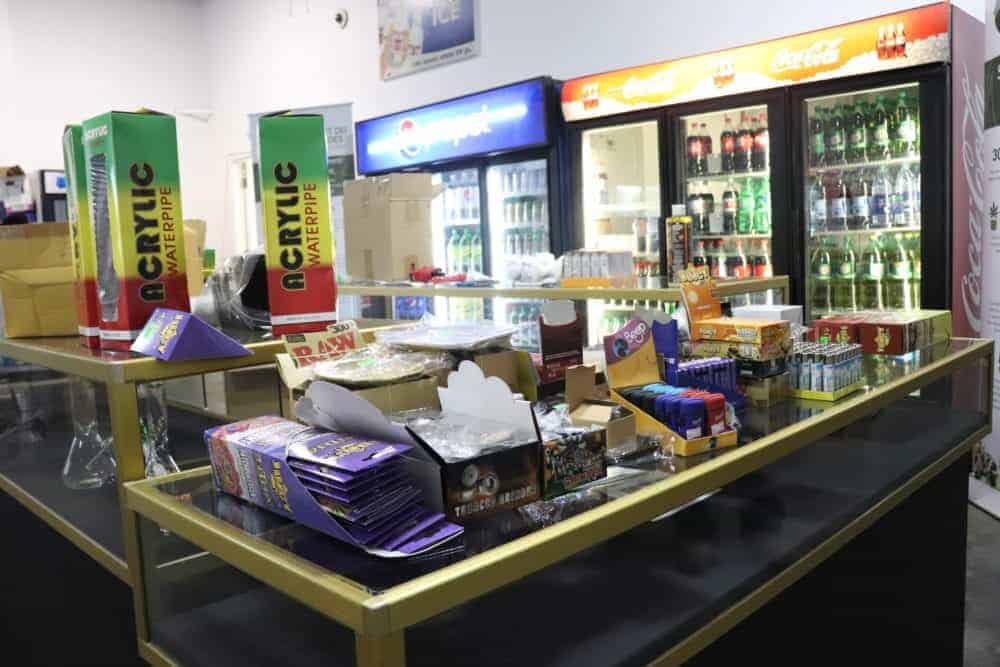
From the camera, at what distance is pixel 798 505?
1.70 meters

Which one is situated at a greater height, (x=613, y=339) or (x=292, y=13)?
(x=292, y=13)

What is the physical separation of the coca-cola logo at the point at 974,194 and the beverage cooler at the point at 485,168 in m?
2.46

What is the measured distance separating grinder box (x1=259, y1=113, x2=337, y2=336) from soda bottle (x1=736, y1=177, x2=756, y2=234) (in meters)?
4.31

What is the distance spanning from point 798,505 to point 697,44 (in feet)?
15.1

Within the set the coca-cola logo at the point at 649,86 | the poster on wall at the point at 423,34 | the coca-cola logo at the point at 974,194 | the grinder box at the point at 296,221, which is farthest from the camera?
the poster on wall at the point at 423,34

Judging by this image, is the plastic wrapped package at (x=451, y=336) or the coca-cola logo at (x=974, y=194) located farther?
the coca-cola logo at (x=974, y=194)

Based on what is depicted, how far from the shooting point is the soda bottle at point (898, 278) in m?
4.81

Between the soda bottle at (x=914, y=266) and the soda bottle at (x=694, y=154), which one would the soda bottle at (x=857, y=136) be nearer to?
the soda bottle at (x=914, y=266)

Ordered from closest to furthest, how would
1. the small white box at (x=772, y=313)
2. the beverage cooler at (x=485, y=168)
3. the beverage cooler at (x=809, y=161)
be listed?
the small white box at (x=772, y=313), the beverage cooler at (x=809, y=161), the beverage cooler at (x=485, y=168)

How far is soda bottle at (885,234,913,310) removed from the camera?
4.81 meters

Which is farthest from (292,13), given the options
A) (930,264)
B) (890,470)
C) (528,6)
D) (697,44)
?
(890,470)

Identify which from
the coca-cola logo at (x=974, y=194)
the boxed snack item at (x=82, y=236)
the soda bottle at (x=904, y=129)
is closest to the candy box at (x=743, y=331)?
the boxed snack item at (x=82, y=236)

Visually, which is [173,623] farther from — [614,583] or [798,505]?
[798,505]

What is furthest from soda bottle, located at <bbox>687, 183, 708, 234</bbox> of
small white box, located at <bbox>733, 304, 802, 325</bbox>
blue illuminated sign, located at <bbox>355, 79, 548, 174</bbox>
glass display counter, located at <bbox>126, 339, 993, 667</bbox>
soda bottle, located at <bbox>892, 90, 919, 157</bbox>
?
glass display counter, located at <bbox>126, 339, 993, 667</bbox>
